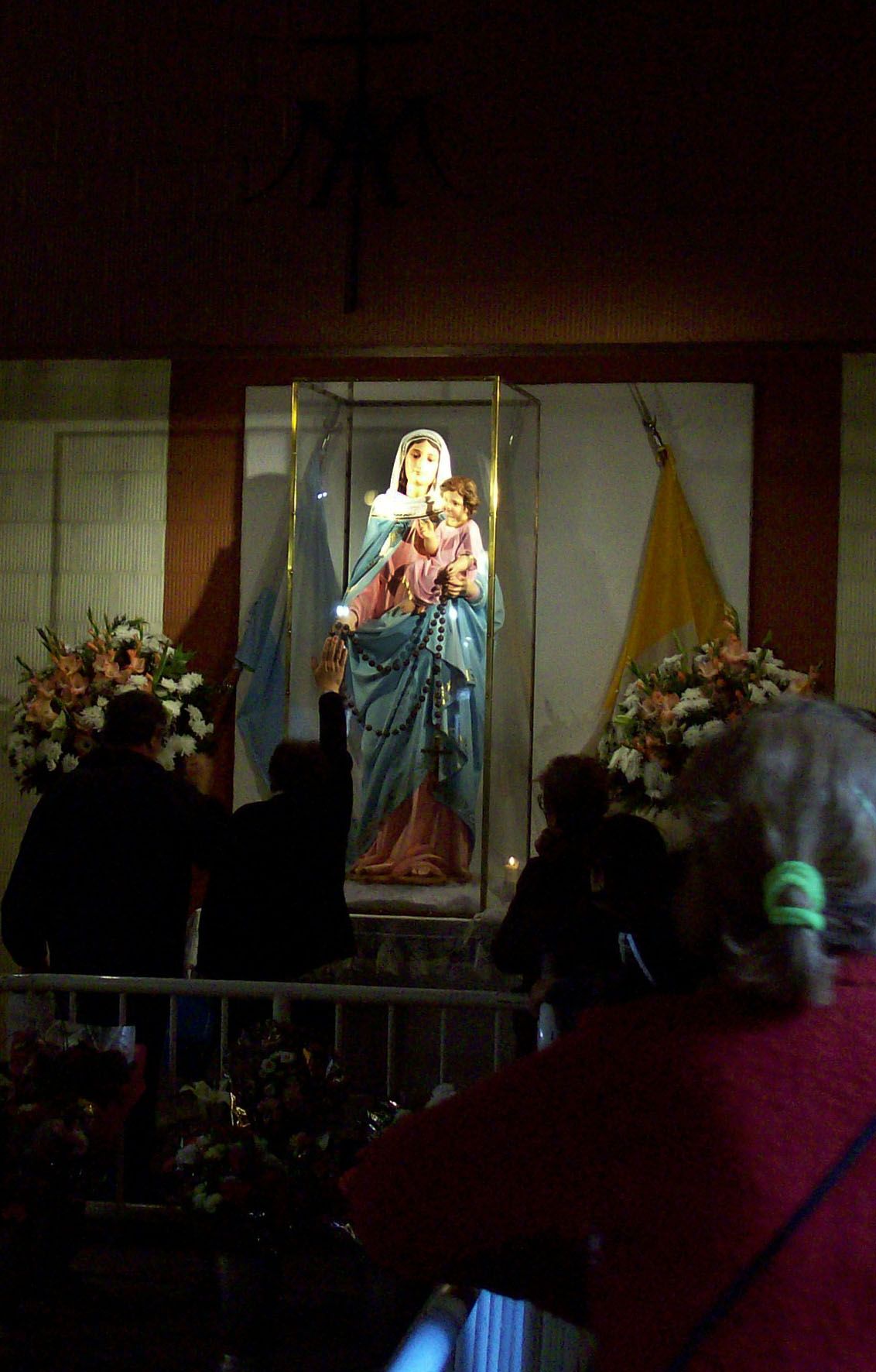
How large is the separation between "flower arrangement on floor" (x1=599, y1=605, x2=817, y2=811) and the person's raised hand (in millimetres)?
1039

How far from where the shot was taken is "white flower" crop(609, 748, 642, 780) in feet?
16.2

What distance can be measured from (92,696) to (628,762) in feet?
6.40

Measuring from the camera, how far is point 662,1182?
1.08 meters

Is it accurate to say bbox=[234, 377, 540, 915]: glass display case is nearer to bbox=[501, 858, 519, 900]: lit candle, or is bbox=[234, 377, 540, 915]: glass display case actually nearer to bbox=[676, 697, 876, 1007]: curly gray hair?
bbox=[501, 858, 519, 900]: lit candle

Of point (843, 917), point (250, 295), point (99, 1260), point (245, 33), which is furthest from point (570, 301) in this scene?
point (843, 917)

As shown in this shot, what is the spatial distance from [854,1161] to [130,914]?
115 inches

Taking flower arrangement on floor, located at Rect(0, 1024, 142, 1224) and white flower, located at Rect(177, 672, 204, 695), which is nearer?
flower arrangement on floor, located at Rect(0, 1024, 142, 1224)

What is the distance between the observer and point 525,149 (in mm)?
4559

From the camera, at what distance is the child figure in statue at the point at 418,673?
5.29 m

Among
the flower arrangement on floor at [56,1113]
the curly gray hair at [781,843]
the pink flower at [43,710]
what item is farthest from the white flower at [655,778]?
the curly gray hair at [781,843]

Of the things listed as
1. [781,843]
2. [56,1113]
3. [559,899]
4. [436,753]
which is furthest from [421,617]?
[781,843]

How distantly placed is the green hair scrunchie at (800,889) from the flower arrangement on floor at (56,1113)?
215 centimetres

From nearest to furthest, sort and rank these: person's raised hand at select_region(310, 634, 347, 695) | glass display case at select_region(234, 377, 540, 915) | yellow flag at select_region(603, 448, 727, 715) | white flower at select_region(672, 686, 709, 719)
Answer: white flower at select_region(672, 686, 709, 719)
glass display case at select_region(234, 377, 540, 915)
person's raised hand at select_region(310, 634, 347, 695)
yellow flag at select_region(603, 448, 727, 715)

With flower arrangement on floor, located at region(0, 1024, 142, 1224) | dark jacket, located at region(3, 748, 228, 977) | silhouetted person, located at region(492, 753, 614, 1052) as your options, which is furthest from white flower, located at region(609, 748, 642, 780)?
flower arrangement on floor, located at region(0, 1024, 142, 1224)
